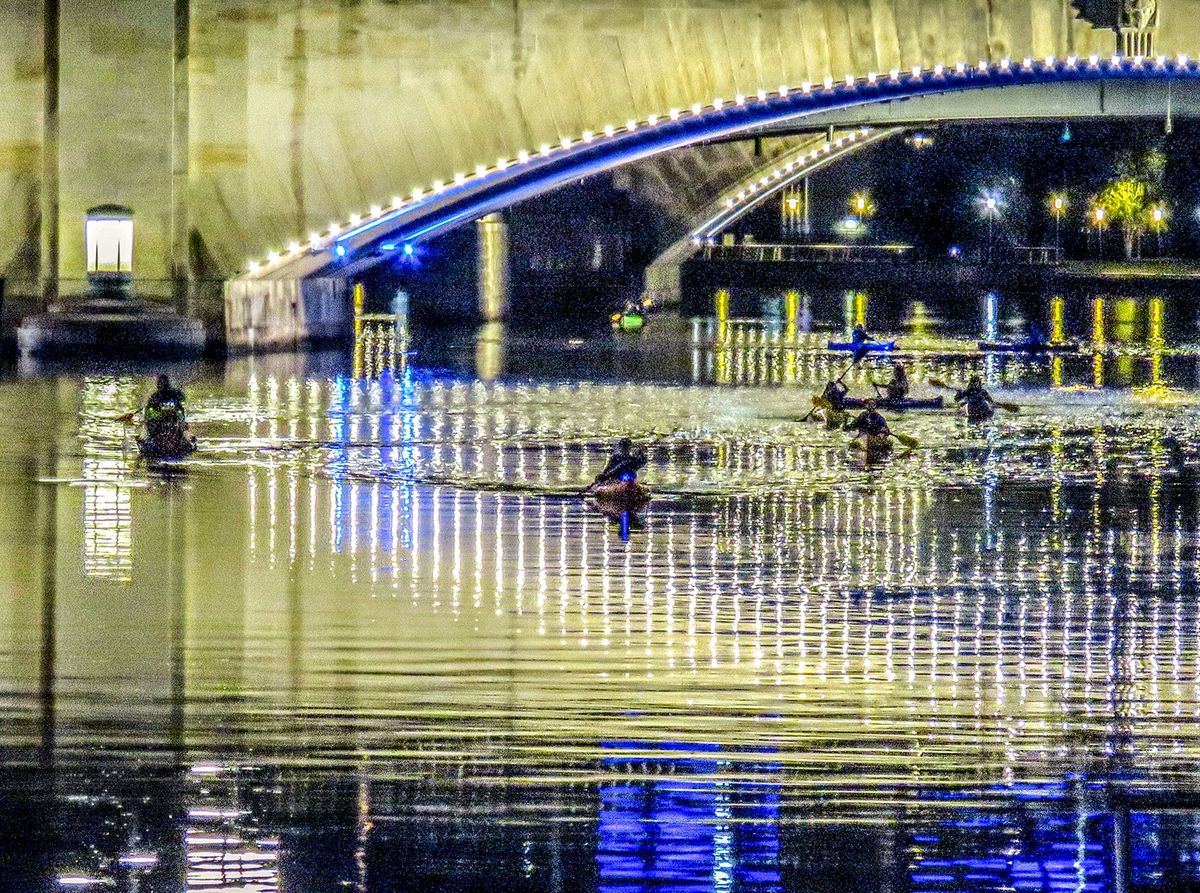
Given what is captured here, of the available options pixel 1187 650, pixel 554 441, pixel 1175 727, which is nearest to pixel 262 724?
pixel 1175 727

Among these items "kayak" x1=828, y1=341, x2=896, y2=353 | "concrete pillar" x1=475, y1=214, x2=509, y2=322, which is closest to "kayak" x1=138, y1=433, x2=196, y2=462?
"kayak" x1=828, y1=341, x2=896, y2=353

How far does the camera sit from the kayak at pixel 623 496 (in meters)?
27.8

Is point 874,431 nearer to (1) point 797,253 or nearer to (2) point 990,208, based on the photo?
(1) point 797,253

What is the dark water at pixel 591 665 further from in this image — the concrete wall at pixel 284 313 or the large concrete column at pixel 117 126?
the concrete wall at pixel 284 313

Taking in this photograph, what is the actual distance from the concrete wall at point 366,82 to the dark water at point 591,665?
61.5 ft

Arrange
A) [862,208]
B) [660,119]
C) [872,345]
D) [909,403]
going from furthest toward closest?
1. [862,208]
2. [872,345]
3. [660,119]
4. [909,403]

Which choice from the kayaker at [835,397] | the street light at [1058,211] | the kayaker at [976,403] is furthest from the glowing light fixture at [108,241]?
the street light at [1058,211]

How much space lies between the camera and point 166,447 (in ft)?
110

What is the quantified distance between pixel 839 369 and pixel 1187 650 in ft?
125

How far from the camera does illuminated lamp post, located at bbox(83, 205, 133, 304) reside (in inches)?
2175

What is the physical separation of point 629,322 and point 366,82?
70.0 ft

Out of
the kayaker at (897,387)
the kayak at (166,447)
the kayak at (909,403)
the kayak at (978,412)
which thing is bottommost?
the kayak at (166,447)

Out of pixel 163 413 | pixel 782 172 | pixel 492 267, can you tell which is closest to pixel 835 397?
pixel 163 413

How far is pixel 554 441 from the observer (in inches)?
1447
